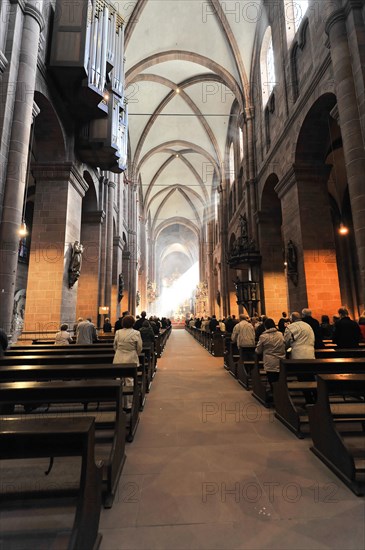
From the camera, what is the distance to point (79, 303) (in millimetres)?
12430

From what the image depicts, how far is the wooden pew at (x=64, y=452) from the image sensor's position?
5.24ft

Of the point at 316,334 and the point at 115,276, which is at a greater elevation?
the point at 115,276

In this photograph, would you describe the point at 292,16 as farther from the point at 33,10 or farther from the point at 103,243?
the point at 103,243

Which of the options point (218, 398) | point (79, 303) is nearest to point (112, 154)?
point (79, 303)

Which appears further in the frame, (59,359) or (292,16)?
(292,16)

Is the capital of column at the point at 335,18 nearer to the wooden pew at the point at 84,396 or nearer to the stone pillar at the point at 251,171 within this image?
the stone pillar at the point at 251,171

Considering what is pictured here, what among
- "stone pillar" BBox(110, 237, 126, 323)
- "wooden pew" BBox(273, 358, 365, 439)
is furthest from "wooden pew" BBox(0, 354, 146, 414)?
"stone pillar" BBox(110, 237, 126, 323)

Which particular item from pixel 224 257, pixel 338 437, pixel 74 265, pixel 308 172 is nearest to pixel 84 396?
pixel 338 437

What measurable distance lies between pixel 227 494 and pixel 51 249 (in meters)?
7.95

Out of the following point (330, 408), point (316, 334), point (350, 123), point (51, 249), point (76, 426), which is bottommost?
point (330, 408)

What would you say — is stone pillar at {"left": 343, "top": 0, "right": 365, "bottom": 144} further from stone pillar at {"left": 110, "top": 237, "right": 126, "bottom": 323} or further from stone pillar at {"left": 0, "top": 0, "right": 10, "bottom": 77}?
stone pillar at {"left": 110, "top": 237, "right": 126, "bottom": 323}

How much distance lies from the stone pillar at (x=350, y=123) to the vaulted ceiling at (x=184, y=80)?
381 inches

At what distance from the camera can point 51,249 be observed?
8766 mm

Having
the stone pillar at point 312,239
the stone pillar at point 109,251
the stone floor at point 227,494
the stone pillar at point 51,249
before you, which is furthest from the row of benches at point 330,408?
the stone pillar at point 109,251
